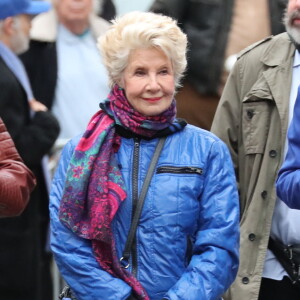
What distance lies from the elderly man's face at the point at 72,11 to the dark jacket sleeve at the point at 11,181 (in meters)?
2.92

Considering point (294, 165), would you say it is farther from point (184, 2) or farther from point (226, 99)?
point (184, 2)

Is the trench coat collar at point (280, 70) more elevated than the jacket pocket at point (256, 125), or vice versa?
the trench coat collar at point (280, 70)

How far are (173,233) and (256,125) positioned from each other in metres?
0.94

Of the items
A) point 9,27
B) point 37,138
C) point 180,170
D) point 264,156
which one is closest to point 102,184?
point 180,170

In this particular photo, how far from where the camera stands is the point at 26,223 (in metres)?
6.95

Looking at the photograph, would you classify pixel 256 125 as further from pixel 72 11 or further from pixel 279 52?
pixel 72 11

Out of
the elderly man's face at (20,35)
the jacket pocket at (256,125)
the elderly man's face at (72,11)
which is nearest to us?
the jacket pocket at (256,125)

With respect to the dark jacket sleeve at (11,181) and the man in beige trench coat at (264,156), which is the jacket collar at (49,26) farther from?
the dark jacket sleeve at (11,181)

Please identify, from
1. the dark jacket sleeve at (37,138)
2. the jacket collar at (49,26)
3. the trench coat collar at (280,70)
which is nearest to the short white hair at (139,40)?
the trench coat collar at (280,70)

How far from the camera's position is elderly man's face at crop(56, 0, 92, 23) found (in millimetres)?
8086

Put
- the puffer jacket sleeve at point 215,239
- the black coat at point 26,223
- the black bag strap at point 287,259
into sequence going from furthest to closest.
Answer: the black coat at point 26,223
the black bag strap at point 287,259
the puffer jacket sleeve at point 215,239

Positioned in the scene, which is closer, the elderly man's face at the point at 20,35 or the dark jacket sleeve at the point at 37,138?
the dark jacket sleeve at the point at 37,138

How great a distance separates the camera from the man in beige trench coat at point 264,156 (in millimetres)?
5500

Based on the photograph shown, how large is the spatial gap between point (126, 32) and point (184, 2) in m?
2.50
